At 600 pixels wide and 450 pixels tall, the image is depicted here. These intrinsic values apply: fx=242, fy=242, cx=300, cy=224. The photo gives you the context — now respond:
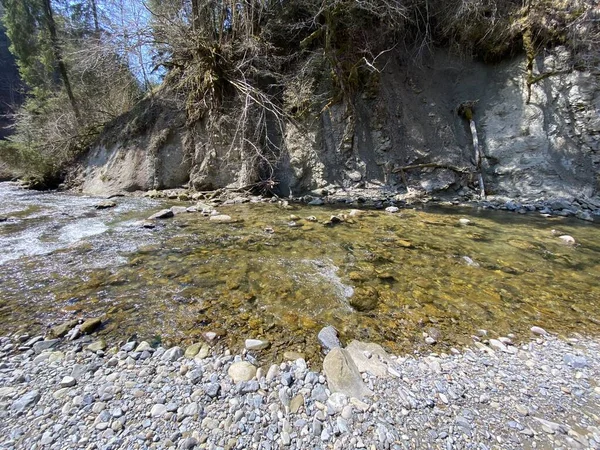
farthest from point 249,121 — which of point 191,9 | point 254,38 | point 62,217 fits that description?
point 62,217

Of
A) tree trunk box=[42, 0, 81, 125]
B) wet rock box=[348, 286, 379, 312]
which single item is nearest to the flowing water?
wet rock box=[348, 286, 379, 312]

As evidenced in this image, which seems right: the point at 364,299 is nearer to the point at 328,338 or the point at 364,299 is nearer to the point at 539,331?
the point at 328,338

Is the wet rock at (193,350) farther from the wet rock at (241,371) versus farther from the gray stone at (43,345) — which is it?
the gray stone at (43,345)

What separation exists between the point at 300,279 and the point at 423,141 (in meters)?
7.00

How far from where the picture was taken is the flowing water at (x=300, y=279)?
7.20 ft

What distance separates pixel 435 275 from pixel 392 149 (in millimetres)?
5666

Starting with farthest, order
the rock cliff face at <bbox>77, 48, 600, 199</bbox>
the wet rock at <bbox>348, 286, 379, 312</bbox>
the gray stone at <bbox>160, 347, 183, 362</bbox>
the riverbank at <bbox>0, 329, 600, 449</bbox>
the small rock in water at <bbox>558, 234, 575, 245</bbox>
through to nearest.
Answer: the rock cliff face at <bbox>77, 48, 600, 199</bbox> → the small rock in water at <bbox>558, 234, 575, 245</bbox> → the wet rock at <bbox>348, 286, 379, 312</bbox> → the gray stone at <bbox>160, 347, 183, 362</bbox> → the riverbank at <bbox>0, 329, 600, 449</bbox>

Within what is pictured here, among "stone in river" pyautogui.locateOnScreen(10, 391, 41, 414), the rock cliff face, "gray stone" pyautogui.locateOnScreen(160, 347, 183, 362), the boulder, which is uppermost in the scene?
the rock cliff face

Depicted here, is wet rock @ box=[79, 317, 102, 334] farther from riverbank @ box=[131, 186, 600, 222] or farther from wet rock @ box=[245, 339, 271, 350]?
riverbank @ box=[131, 186, 600, 222]

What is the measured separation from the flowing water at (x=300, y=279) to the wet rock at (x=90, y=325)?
0.33ft

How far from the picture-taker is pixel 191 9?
7441 millimetres

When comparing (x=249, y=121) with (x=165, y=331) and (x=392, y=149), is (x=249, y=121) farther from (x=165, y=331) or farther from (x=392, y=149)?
(x=165, y=331)

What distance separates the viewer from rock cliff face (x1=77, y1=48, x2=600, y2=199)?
6570mm

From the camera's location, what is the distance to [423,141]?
25.3 ft
